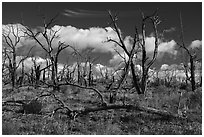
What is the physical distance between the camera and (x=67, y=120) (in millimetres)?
12859

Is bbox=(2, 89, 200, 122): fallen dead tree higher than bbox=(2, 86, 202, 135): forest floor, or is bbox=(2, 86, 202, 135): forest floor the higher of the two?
bbox=(2, 89, 200, 122): fallen dead tree

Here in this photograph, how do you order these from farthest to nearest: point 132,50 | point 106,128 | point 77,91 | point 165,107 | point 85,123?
point 77,91, point 132,50, point 165,107, point 85,123, point 106,128

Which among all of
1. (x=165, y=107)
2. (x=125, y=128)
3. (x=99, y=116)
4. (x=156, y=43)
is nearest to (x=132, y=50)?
(x=156, y=43)

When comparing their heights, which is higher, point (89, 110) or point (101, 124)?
point (89, 110)

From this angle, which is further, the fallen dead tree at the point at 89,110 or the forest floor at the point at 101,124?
the fallen dead tree at the point at 89,110

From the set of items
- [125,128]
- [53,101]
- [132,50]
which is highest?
[132,50]

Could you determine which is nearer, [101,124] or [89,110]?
[101,124]

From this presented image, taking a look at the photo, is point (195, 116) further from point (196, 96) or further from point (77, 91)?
point (77, 91)

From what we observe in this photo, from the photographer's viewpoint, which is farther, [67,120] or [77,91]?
[77,91]

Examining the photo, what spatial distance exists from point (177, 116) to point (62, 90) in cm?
1399

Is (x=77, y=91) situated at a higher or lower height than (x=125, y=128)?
higher

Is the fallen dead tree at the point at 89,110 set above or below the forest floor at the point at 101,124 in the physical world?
above

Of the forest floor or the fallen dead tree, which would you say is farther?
the fallen dead tree

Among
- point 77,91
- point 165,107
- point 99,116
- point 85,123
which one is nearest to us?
point 85,123
